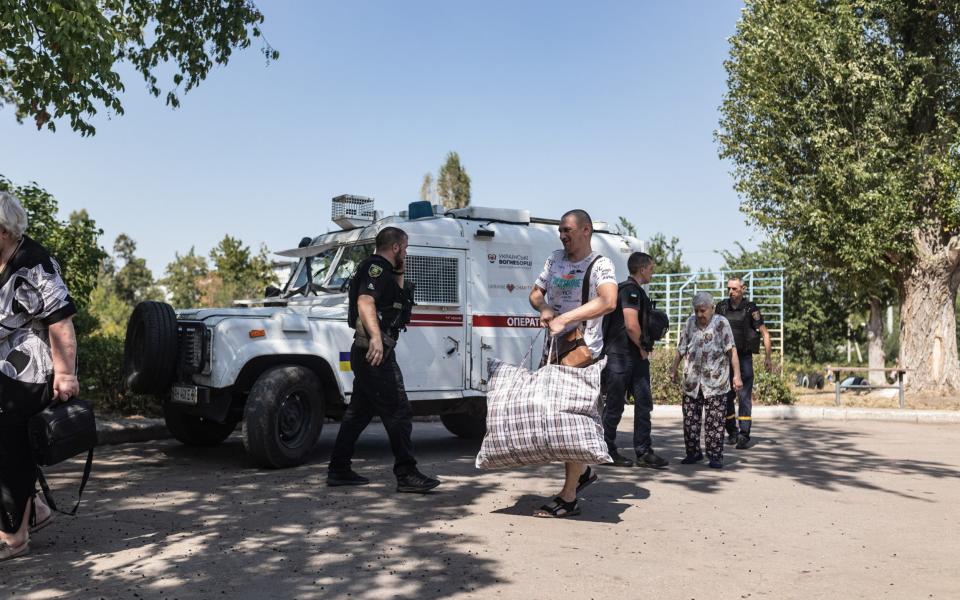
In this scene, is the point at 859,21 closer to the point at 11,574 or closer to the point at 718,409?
the point at 718,409

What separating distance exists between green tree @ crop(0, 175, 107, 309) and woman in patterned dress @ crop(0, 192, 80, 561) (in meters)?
8.52

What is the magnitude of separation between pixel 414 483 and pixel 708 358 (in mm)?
3229

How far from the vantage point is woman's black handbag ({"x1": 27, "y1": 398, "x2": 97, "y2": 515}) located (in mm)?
4402

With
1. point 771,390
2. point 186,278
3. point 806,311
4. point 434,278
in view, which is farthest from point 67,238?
point 186,278

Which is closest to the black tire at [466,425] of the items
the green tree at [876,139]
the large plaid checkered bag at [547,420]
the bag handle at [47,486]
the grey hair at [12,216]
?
the large plaid checkered bag at [547,420]

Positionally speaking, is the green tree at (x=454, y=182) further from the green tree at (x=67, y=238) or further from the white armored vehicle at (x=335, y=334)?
the white armored vehicle at (x=335, y=334)

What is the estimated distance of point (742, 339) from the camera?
375 inches

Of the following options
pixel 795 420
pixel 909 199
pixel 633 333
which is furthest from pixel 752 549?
pixel 909 199

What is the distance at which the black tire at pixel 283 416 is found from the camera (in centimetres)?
710

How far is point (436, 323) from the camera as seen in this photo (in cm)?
819

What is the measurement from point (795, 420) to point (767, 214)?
691 cm

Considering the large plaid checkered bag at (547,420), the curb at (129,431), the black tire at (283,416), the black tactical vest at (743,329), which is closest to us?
the large plaid checkered bag at (547,420)

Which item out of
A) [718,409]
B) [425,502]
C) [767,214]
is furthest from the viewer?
[767,214]

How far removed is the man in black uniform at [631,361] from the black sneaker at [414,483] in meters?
1.76
